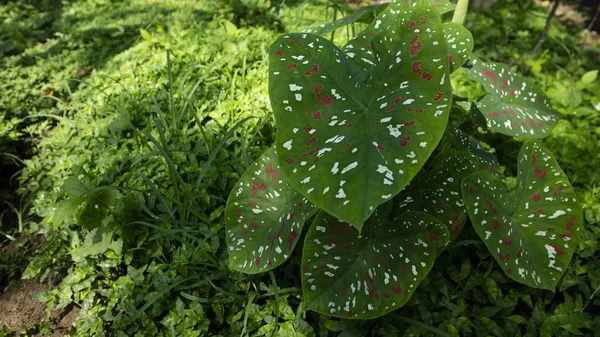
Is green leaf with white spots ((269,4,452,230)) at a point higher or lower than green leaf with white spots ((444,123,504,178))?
higher

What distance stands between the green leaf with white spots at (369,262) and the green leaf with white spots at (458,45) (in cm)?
43

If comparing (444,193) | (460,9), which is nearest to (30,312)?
(444,193)

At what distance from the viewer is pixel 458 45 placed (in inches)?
48.3

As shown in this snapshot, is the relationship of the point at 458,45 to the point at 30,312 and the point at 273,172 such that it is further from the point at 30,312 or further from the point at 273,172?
the point at 30,312

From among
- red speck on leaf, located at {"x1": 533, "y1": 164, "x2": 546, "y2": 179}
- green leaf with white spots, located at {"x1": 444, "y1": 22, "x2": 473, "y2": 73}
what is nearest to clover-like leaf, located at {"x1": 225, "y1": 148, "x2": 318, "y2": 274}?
green leaf with white spots, located at {"x1": 444, "y1": 22, "x2": 473, "y2": 73}

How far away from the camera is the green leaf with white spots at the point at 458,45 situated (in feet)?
3.95

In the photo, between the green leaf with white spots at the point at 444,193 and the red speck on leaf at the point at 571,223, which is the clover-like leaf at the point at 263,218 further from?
the red speck on leaf at the point at 571,223

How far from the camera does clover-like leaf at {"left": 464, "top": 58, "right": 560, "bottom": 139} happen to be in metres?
1.50

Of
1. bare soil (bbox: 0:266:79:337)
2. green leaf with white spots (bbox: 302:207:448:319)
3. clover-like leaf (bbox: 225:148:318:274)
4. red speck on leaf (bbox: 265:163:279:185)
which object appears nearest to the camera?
green leaf with white spots (bbox: 302:207:448:319)

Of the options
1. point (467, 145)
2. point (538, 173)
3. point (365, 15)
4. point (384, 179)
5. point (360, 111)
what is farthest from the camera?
point (365, 15)

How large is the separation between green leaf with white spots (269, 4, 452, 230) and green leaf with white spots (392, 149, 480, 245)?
405mm

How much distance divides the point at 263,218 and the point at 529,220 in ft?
2.60

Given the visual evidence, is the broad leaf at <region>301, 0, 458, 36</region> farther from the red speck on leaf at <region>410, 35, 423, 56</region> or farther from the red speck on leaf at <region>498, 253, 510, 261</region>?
the red speck on leaf at <region>498, 253, 510, 261</region>

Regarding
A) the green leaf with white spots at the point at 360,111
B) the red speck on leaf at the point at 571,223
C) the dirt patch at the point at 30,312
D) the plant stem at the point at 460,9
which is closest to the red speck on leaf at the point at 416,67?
the green leaf with white spots at the point at 360,111
